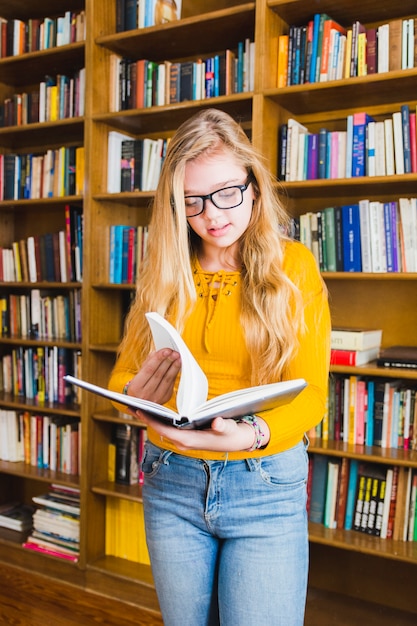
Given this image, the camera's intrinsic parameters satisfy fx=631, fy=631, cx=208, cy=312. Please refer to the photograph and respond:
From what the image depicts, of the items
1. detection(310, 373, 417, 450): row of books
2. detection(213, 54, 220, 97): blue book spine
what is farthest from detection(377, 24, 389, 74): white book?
detection(310, 373, 417, 450): row of books

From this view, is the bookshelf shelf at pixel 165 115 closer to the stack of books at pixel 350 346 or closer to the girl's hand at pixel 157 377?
the stack of books at pixel 350 346

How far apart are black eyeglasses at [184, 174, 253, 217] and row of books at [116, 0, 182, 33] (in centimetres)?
145

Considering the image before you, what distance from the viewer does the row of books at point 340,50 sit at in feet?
6.78

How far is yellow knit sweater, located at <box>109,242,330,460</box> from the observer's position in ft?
3.80

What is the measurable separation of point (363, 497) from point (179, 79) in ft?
5.57

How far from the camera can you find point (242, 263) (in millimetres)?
1337

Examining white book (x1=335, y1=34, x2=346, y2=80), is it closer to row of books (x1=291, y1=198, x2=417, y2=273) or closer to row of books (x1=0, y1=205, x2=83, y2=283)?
row of books (x1=291, y1=198, x2=417, y2=273)

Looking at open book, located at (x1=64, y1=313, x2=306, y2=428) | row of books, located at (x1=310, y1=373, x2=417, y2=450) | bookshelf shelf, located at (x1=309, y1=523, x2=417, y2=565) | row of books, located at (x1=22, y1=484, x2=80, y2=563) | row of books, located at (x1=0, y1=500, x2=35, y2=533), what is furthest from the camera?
row of books, located at (x1=0, y1=500, x2=35, y2=533)

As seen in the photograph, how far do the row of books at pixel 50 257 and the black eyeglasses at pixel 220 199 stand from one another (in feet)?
4.93

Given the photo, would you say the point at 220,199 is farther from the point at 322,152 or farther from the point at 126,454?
the point at 126,454

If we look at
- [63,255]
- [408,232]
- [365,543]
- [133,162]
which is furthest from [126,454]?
[408,232]

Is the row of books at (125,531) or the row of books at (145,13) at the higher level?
the row of books at (145,13)

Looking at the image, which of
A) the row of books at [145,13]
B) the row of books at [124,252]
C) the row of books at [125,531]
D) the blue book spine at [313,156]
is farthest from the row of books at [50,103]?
the row of books at [125,531]

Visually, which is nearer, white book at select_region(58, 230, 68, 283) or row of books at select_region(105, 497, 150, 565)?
row of books at select_region(105, 497, 150, 565)
